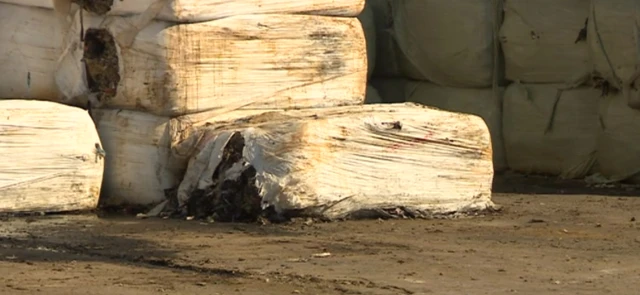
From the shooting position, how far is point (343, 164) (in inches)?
259

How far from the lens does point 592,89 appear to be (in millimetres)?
8438

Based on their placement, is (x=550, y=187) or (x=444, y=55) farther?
(x=444, y=55)

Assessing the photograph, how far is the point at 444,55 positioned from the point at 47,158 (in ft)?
10.1

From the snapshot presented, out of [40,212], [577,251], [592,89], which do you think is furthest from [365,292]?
[592,89]

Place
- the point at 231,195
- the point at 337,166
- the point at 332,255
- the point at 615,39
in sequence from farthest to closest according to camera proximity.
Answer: the point at 615,39
the point at 231,195
the point at 337,166
the point at 332,255

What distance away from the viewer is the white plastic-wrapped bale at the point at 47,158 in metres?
6.70

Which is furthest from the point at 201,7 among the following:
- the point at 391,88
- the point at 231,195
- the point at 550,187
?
the point at 391,88

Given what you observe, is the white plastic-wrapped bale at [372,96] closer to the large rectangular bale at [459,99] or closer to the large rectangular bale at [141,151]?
the large rectangular bale at [459,99]

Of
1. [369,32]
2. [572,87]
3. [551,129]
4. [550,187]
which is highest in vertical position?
[369,32]

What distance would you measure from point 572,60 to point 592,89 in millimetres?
A: 203

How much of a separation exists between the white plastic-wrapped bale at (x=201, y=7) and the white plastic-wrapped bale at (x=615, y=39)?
5.40ft

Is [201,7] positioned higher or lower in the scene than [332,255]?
higher

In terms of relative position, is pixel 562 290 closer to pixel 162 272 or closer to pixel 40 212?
pixel 162 272

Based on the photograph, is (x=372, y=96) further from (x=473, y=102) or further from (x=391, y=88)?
(x=473, y=102)
